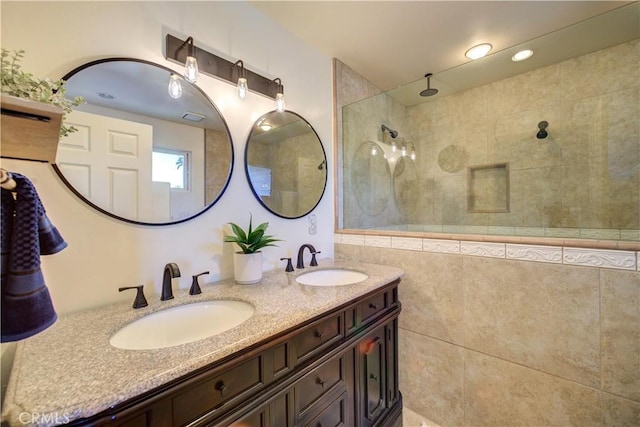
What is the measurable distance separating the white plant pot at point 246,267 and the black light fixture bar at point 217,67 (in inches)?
35.8

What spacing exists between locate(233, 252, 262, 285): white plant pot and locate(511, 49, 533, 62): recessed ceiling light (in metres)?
2.29

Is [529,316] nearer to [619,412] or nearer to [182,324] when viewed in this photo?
[619,412]

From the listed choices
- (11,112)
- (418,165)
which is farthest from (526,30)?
(11,112)

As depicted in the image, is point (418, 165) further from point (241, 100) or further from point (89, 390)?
point (89, 390)

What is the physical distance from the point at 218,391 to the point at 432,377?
1.40 metres

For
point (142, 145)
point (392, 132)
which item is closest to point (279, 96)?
point (142, 145)

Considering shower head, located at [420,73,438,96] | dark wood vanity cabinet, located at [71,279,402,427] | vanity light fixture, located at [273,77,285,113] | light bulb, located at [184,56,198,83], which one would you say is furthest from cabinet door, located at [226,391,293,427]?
shower head, located at [420,73,438,96]

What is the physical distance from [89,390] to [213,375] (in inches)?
10.1

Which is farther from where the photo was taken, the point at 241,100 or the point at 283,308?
the point at 241,100

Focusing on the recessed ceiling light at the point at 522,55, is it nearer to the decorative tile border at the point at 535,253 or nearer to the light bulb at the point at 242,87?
the decorative tile border at the point at 535,253

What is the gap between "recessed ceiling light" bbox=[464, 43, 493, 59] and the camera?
1853mm

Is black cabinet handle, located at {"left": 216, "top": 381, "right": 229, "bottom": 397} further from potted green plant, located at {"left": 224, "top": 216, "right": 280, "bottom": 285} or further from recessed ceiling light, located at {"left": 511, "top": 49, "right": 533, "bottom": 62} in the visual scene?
recessed ceiling light, located at {"left": 511, "top": 49, "right": 533, "bottom": 62}

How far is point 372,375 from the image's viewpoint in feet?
4.26

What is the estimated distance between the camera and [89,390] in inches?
20.2
